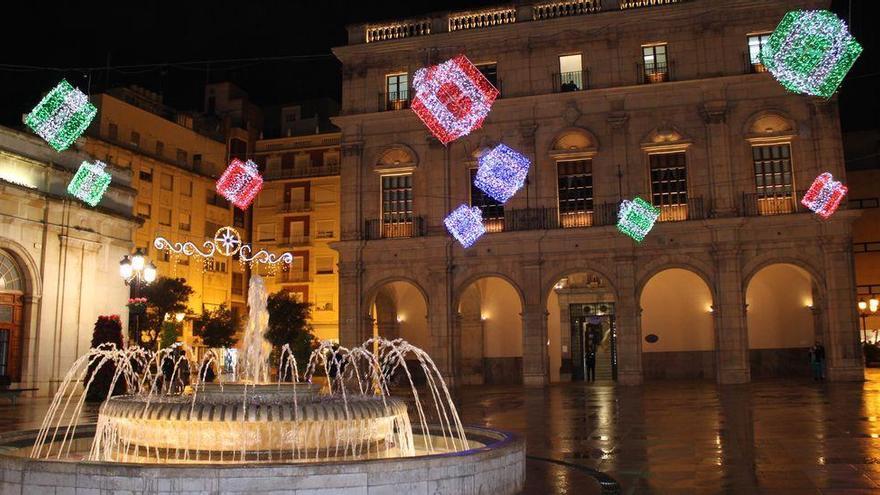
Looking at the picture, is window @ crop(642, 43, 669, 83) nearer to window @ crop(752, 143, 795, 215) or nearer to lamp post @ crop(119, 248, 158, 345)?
window @ crop(752, 143, 795, 215)

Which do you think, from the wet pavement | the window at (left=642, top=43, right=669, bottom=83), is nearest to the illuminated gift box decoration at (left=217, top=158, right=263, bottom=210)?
the wet pavement

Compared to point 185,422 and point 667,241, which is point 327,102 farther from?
point 185,422

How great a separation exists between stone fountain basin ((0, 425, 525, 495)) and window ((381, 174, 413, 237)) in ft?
86.1

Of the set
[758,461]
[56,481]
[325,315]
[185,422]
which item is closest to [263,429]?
[185,422]

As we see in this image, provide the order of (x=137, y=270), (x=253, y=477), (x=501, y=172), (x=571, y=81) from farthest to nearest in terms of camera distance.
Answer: (x=571, y=81) → (x=501, y=172) → (x=137, y=270) → (x=253, y=477)

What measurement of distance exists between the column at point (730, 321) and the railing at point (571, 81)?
890cm

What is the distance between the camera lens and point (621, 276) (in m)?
30.5

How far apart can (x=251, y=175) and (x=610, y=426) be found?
17739 mm

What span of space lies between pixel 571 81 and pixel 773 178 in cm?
921

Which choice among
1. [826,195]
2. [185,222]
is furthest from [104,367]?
[185,222]

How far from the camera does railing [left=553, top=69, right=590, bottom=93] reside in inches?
1271

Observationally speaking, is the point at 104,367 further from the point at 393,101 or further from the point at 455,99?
the point at 393,101

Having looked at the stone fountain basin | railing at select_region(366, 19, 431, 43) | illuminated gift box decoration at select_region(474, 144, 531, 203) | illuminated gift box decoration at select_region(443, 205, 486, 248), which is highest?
railing at select_region(366, 19, 431, 43)

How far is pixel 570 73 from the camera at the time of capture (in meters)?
32.8
